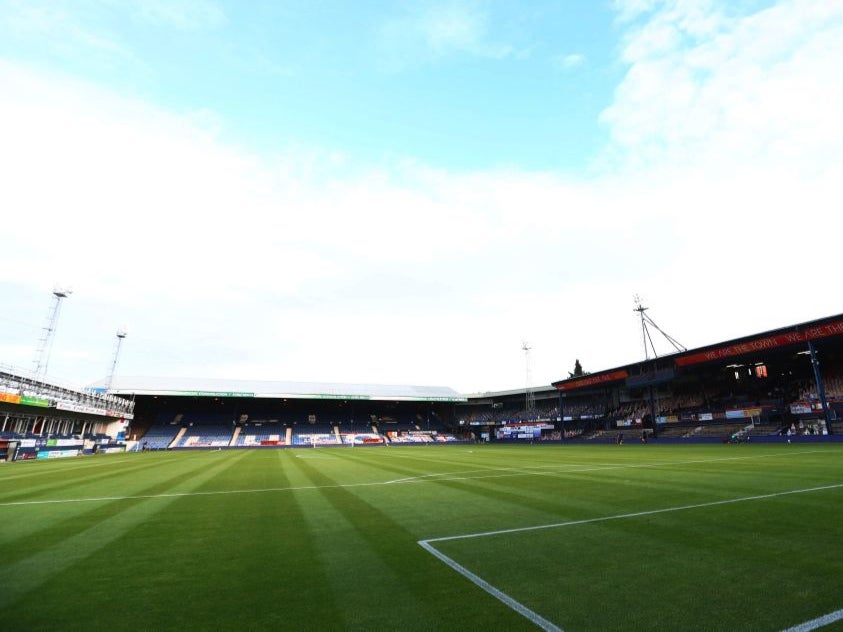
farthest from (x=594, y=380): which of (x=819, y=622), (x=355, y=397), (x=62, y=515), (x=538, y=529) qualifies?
(x=819, y=622)

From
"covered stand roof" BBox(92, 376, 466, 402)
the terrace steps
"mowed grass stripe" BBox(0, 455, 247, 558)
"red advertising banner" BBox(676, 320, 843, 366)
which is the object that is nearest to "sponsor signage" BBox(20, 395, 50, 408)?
"covered stand roof" BBox(92, 376, 466, 402)

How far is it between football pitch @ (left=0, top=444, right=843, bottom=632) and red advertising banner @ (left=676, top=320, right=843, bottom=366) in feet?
105

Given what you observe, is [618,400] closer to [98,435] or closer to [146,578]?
[146,578]

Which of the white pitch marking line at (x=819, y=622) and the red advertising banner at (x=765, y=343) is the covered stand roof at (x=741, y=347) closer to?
the red advertising banner at (x=765, y=343)

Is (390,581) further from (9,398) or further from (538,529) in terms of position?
(9,398)

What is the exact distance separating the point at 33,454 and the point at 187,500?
40.7m

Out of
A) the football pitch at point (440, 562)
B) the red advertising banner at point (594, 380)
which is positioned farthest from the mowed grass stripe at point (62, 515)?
the red advertising banner at point (594, 380)

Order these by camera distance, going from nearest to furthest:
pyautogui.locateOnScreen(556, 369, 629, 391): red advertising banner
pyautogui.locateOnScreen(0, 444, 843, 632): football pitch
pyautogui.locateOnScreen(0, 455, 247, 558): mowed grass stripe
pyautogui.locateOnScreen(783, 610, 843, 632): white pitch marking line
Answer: pyautogui.locateOnScreen(783, 610, 843, 632): white pitch marking line, pyautogui.locateOnScreen(0, 444, 843, 632): football pitch, pyautogui.locateOnScreen(0, 455, 247, 558): mowed grass stripe, pyautogui.locateOnScreen(556, 369, 629, 391): red advertising banner

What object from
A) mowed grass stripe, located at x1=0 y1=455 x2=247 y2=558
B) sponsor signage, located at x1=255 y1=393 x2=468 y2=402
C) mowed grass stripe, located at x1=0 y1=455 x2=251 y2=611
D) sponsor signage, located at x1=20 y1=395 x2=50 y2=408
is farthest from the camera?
sponsor signage, located at x1=255 y1=393 x2=468 y2=402

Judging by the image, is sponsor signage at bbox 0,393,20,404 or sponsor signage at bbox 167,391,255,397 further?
sponsor signage at bbox 167,391,255,397

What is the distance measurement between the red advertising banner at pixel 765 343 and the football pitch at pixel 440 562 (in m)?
31.9

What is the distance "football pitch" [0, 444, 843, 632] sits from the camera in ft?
12.9

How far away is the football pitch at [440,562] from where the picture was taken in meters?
3.94

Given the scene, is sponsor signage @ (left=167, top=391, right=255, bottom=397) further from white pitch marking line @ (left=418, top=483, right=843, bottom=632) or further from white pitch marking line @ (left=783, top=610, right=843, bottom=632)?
white pitch marking line @ (left=783, top=610, right=843, bottom=632)
